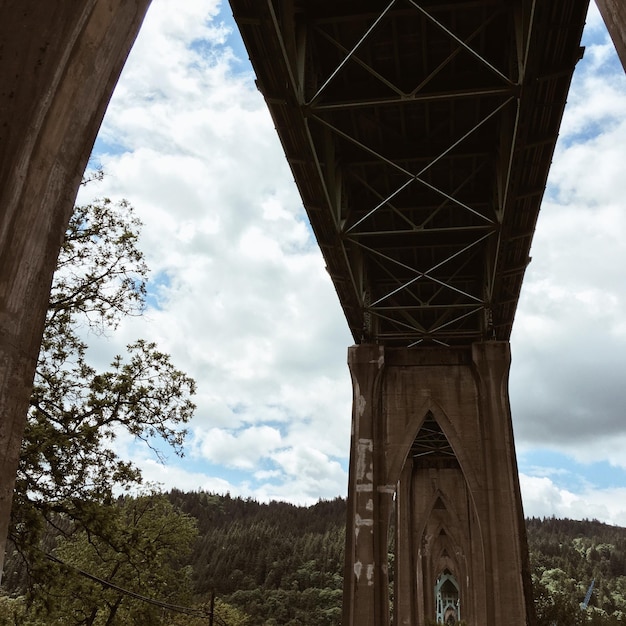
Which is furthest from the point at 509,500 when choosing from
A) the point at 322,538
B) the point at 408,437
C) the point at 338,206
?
the point at 322,538

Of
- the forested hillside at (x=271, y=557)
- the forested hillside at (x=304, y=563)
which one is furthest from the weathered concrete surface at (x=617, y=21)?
the forested hillside at (x=271, y=557)

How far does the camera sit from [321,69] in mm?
12062

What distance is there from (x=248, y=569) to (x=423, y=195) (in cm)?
10500

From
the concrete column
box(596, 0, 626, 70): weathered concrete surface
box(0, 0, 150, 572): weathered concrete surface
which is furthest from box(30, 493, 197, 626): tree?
box(596, 0, 626, 70): weathered concrete surface

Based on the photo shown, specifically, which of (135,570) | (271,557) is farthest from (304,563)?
(135,570)

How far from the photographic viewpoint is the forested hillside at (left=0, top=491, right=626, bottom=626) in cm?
1869

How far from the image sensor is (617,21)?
4.13 meters

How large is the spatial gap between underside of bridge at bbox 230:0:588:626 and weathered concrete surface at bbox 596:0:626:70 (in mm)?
4575

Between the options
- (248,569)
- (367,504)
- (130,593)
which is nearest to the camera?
(130,593)

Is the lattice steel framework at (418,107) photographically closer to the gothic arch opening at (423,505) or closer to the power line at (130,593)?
Result: the power line at (130,593)

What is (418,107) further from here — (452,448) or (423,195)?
(452,448)

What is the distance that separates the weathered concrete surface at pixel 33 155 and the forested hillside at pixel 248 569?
24.3ft

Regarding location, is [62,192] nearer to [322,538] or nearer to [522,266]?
[522,266]

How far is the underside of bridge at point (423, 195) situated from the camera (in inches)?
395
